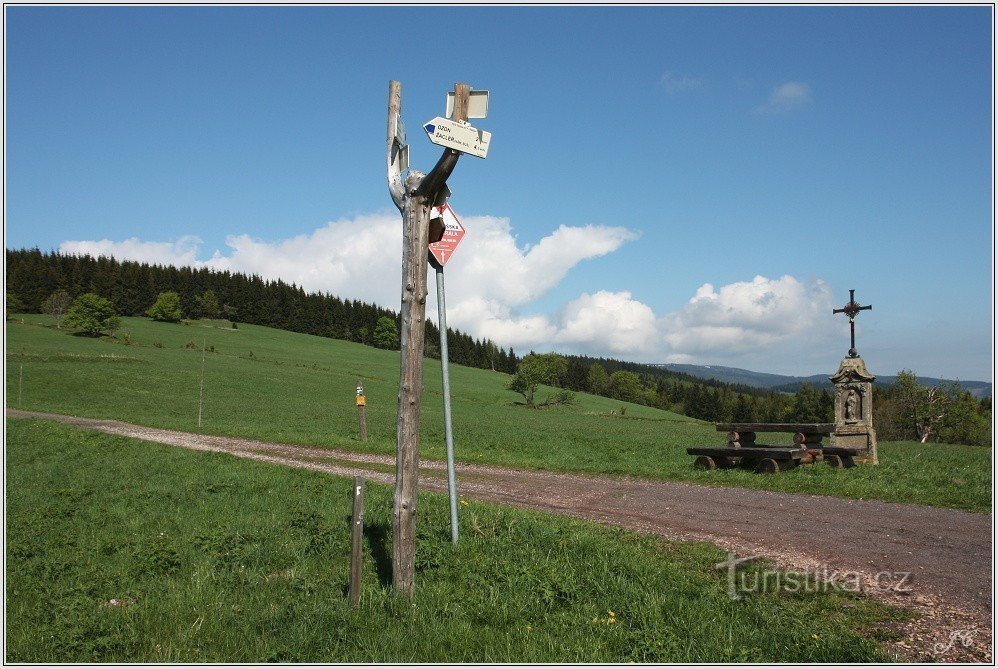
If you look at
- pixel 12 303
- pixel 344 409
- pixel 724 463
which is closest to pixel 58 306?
pixel 12 303

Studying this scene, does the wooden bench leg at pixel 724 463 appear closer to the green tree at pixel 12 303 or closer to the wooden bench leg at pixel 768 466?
the wooden bench leg at pixel 768 466

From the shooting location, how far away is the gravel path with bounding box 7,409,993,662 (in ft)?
18.1

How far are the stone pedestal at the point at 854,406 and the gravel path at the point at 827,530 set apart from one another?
6328 mm

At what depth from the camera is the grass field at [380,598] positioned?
5.12 m

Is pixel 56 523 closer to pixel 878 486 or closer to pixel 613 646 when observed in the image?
pixel 613 646

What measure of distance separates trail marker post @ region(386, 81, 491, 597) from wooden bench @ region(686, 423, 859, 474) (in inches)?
380

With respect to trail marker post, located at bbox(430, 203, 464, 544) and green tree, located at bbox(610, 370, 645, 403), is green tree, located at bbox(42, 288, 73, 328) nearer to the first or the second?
green tree, located at bbox(610, 370, 645, 403)

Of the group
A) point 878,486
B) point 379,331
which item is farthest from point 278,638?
point 379,331

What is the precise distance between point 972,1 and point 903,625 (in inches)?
320

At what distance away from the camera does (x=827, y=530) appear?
27.3 feet

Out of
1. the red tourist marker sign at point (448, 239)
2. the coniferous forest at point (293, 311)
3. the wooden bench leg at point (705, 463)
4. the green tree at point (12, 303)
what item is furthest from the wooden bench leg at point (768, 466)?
the green tree at point (12, 303)

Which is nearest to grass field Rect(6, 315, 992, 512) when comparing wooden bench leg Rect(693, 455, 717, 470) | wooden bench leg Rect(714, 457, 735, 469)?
wooden bench leg Rect(693, 455, 717, 470)

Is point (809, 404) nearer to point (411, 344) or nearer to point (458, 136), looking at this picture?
point (411, 344)

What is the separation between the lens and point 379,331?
118625 mm
